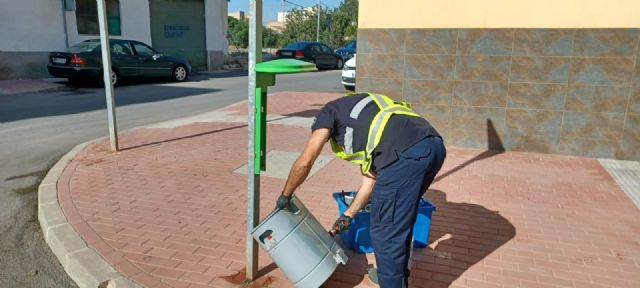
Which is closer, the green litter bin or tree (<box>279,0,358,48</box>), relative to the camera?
the green litter bin

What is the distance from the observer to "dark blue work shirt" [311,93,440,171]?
8.79 ft

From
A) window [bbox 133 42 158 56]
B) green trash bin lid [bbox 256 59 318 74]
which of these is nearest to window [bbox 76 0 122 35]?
window [bbox 133 42 158 56]

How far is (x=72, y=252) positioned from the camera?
358 centimetres

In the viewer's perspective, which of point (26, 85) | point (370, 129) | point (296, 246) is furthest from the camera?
point (26, 85)

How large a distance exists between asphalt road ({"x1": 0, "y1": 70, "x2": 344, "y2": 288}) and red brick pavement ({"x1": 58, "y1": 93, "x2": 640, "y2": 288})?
37 cm

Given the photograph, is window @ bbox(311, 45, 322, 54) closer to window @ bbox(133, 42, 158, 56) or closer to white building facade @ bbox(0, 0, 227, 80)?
white building facade @ bbox(0, 0, 227, 80)

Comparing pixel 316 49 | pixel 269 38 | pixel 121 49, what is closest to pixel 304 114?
pixel 121 49

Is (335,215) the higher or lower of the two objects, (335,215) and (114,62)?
the lower

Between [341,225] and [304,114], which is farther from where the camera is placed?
[304,114]

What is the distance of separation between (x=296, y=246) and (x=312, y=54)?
2105 centimetres

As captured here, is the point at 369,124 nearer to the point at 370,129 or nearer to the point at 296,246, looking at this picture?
the point at 370,129

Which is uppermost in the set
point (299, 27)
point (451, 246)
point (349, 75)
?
point (299, 27)

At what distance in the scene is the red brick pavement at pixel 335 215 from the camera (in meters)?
3.44

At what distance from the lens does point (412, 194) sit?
271cm
